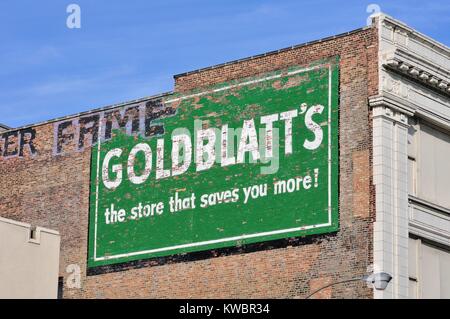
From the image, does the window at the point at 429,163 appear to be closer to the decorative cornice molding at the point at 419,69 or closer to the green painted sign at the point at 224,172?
the decorative cornice molding at the point at 419,69

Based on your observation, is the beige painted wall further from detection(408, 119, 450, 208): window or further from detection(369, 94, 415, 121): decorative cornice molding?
detection(408, 119, 450, 208): window

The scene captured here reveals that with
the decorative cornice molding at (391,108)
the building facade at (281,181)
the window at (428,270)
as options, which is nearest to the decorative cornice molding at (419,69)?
the building facade at (281,181)

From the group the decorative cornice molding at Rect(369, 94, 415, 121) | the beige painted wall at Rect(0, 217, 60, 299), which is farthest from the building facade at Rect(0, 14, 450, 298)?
the beige painted wall at Rect(0, 217, 60, 299)

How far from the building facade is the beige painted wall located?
395 inches

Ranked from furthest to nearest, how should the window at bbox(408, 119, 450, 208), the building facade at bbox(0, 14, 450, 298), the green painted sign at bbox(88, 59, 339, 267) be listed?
1. the green painted sign at bbox(88, 59, 339, 267)
2. the window at bbox(408, 119, 450, 208)
3. the building facade at bbox(0, 14, 450, 298)

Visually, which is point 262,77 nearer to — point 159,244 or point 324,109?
point 324,109

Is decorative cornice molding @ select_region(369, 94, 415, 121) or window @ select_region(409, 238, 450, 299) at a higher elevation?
decorative cornice molding @ select_region(369, 94, 415, 121)

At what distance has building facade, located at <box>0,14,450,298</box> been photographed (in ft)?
141

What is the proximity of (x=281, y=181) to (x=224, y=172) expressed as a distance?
2660 mm

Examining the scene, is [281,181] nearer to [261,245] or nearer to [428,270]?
[261,245]
